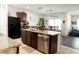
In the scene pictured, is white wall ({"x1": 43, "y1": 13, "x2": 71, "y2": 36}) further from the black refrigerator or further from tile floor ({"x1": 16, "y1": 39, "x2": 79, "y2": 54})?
the black refrigerator

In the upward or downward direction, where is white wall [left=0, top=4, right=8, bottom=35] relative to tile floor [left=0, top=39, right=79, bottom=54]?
upward

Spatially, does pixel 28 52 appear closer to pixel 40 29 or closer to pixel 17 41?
pixel 17 41

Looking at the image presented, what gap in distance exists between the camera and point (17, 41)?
4.36ft

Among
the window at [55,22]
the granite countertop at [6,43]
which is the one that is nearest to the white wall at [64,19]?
the window at [55,22]

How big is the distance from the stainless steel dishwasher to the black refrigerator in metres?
0.30

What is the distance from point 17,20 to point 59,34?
0.60 meters

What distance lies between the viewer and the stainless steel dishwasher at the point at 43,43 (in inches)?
52.6

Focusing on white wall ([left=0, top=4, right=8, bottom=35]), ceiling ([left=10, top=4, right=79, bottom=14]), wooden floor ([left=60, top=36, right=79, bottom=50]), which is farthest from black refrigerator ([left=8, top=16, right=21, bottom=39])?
wooden floor ([left=60, top=36, right=79, bottom=50])

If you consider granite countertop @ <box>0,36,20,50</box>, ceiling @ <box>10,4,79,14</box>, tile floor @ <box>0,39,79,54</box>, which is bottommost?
tile floor @ <box>0,39,79,54</box>

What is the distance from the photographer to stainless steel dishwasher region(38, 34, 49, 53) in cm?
134

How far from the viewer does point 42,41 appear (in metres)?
1.33

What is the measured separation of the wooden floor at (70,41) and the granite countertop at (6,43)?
621 mm

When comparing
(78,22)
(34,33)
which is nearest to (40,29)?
(34,33)

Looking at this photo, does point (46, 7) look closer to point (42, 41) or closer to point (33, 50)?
point (42, 41)
